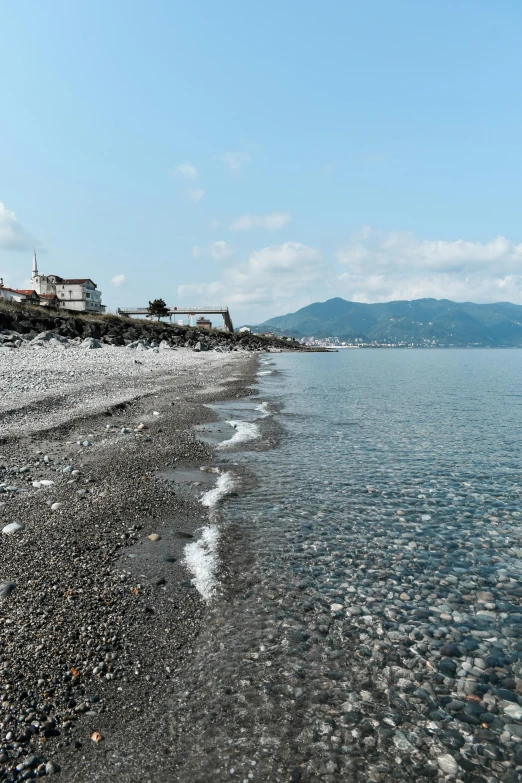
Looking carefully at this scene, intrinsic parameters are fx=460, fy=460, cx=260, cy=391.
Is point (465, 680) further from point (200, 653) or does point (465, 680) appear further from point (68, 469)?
point (68, 469)

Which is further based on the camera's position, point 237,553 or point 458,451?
point 458,451

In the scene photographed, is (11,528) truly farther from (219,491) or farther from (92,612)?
(219,491)

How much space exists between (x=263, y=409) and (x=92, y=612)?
66.9 feet

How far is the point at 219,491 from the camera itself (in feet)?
39.0

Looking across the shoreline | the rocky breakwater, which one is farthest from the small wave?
the rocky breakwater

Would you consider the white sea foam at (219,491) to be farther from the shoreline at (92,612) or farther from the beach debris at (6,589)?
the beach debris at (6,589)

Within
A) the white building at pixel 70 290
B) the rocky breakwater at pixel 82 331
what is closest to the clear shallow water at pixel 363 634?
the rocky breakwater at pixel 82 331

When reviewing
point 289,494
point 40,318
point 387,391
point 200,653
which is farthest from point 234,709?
point 40,318

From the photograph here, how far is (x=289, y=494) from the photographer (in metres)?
11.9

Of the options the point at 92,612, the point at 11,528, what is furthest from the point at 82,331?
the point at 92,612

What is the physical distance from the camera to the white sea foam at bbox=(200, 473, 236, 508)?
1111 cm

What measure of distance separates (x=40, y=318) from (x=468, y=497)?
73.3 metres

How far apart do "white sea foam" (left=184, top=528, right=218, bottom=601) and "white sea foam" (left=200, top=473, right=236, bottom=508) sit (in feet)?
4.71

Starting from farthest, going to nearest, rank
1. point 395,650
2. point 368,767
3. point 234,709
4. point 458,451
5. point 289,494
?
1. point 458,451
2. point 289,494
3. point 395,650
4. point 234,709
5. point 368,767
